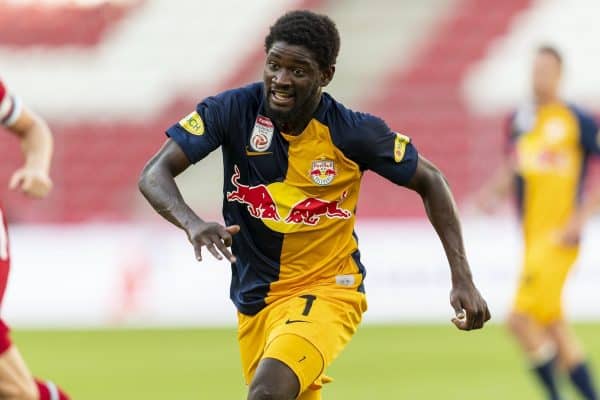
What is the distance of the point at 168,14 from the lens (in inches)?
847

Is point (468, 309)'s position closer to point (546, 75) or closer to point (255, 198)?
point (255, 198)

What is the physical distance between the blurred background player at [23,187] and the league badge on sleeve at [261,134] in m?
1.01

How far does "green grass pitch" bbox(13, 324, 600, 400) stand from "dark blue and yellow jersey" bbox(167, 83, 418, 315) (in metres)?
4.24

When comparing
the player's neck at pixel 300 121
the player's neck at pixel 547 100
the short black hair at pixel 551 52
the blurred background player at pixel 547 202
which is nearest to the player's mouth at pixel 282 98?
the player's neck at pixel 300 121

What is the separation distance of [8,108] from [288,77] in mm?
1566

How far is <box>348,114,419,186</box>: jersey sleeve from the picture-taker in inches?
224

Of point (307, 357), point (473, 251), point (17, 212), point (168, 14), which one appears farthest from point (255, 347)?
point (168, 14)

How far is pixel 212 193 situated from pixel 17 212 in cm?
316

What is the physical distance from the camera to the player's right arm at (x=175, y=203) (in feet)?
16.0

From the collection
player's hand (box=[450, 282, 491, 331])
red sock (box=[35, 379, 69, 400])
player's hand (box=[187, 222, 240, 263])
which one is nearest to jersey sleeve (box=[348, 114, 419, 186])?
player's hand (box=[450, 282, 491, 331])

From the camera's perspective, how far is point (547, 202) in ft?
32.8

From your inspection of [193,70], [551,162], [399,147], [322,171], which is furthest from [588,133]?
[193,70]

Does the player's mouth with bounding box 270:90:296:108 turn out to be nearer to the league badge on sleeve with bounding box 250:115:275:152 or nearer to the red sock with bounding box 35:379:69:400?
the league badge on sleeve with bounding box 250:115:275:152

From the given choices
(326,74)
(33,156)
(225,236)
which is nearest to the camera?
(225,236)
